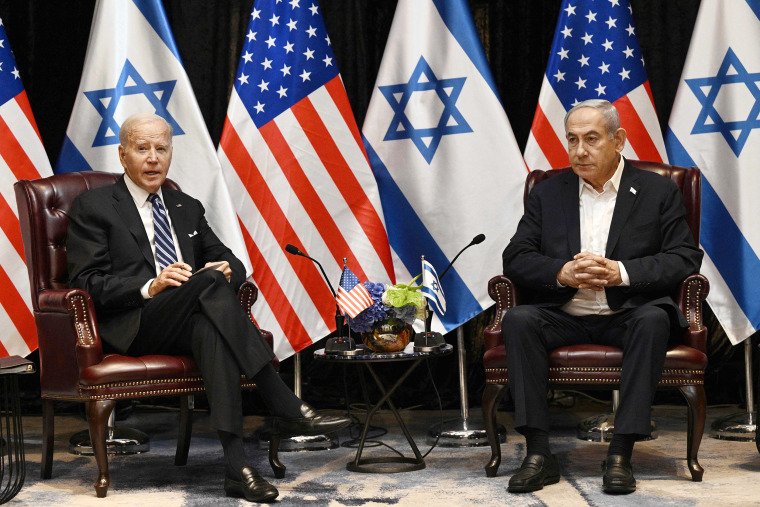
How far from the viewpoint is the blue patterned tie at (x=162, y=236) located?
398 cm

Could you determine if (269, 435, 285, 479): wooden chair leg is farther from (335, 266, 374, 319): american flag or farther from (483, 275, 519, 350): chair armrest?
(483, 275, 519, 350): chair armrest

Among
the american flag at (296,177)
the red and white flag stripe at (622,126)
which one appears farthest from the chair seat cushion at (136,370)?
the red and white flag stripe at (622,126)

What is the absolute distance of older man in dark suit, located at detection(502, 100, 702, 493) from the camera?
11.1 feet

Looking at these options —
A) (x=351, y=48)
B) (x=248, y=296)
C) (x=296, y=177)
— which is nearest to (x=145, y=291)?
(x=248, y=296)

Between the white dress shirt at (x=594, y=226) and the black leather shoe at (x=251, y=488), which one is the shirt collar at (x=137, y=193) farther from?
the white dress shirt at (x=594, y=226)

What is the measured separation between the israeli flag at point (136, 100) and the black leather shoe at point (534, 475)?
1931 mm

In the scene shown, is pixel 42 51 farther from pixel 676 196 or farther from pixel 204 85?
pixel 676 196

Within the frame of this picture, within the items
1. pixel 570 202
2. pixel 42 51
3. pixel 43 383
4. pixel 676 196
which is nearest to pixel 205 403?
pixel 43 383

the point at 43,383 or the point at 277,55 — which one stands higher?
the point at 277,55

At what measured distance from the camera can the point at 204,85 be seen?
17.9ft

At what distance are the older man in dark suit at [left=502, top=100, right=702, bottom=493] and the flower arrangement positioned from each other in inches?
15.0

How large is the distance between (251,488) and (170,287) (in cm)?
88

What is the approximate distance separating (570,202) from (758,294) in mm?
1200

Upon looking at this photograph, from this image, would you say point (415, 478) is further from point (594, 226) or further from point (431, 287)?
point (594, 226)
